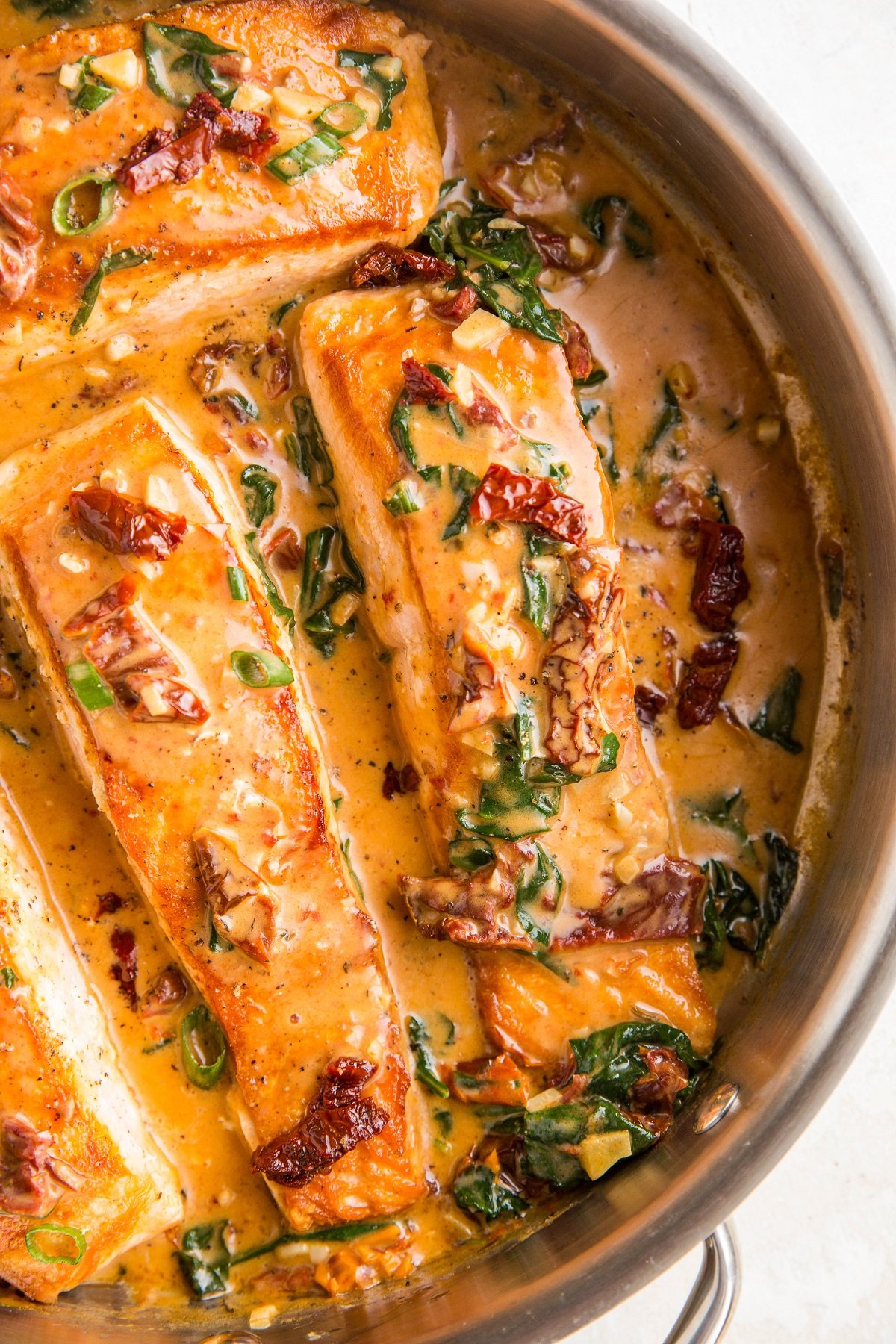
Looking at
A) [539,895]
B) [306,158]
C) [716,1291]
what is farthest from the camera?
[539,895]

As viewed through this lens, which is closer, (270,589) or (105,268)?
(105,268)

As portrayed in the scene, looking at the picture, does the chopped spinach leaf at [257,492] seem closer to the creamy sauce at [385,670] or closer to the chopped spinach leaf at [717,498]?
the creamy sauce at [385,670]

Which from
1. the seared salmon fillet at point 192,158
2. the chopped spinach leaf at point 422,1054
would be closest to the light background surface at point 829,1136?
the chopped spinach leaf at point 422,1054

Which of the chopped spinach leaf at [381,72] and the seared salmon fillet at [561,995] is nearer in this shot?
the chopped spinach leaf at [381,72]

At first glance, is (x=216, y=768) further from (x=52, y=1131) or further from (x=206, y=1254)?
(x=206, y=1254)

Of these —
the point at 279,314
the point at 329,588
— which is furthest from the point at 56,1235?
the point at 279,314

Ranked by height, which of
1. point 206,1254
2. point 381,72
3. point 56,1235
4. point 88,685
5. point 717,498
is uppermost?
point 381,72

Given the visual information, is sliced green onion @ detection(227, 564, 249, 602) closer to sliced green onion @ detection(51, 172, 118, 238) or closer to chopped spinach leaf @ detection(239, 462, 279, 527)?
chopped spinach leaf @ detection(239, 462, 279, 527)
